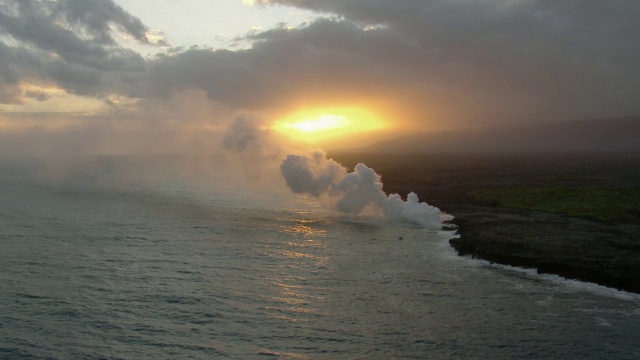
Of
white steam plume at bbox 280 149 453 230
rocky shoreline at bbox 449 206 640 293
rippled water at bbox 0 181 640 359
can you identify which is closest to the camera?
rippled water at bbox 0 181 640 359

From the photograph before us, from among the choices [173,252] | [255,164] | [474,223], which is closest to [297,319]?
[173,252]

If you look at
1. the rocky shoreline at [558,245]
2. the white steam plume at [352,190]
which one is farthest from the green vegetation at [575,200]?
the white steam plume at [352,190]

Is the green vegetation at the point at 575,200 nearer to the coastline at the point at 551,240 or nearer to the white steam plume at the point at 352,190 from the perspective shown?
the coastline at the point at 551,240

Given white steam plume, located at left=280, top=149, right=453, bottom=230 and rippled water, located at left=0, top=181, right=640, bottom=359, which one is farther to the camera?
white steam plume, located at left=280, top=149, right=453, bottom=230

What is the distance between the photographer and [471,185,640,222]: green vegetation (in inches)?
4259

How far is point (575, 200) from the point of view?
126 m

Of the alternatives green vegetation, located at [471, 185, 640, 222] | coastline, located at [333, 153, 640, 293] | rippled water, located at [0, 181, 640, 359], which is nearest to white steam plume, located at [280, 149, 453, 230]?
coastline, located at [333, 153, 640, 293]

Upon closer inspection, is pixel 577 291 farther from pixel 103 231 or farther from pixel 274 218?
pixel 103 231

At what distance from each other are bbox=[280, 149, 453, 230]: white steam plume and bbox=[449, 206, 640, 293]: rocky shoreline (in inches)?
337

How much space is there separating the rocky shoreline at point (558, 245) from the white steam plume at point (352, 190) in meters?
8.57

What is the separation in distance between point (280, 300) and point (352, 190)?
62.8 meters

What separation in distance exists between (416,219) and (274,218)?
31559 millimetres

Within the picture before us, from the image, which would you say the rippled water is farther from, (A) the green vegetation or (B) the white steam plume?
(A) the green vegetation

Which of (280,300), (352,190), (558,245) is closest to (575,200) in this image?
(558,245)
